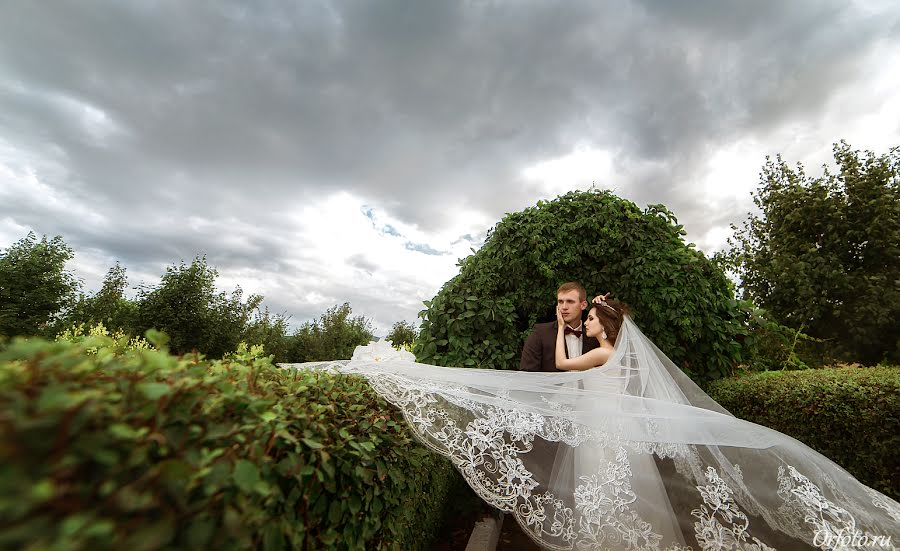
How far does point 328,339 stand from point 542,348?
21.2 metres

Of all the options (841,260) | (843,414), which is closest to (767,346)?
(843,414)

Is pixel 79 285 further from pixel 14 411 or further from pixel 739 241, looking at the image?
pixel 739 241

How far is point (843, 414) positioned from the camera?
4.33m

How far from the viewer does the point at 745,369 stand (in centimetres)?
616

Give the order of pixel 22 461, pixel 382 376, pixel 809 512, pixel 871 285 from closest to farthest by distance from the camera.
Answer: pixel 22 461 < pixel 809 512 < pixel 382 376 < pixel 871 285

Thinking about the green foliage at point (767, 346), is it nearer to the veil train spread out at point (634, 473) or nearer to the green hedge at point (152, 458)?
the veil train spread out at point (634, 473)

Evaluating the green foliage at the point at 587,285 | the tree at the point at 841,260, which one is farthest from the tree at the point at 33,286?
the tree at the point at 841,260

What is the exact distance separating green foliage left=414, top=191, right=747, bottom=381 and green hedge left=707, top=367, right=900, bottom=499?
27.6 inches

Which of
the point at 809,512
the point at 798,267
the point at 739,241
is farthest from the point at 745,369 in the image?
the point at 739,241

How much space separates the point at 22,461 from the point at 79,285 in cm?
2927

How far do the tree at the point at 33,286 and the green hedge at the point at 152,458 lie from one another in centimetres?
2268

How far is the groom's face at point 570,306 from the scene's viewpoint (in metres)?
4.99

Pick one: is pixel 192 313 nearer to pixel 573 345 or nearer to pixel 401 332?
pixel 401 332

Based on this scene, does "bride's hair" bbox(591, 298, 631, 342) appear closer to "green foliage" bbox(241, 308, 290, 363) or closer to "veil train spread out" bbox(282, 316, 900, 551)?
"veil train spread out" bbox(282, 316, 900, 551)
